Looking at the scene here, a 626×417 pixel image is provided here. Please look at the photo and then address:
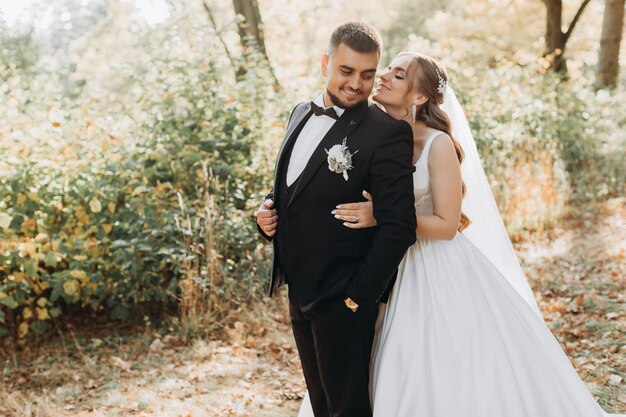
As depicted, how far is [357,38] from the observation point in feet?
8.55

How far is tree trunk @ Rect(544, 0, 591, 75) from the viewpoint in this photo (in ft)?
44.5

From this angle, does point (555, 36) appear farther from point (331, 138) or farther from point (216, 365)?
point (331, 138)

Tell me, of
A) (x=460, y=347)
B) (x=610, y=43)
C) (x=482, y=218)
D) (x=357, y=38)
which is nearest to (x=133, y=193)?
(x=482, y=218)

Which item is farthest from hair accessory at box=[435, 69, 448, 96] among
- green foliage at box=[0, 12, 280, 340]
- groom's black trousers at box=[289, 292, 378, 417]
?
green foliage at box=[0, 12, 280, 340]

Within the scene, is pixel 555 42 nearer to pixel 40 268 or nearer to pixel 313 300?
pixel 40 268

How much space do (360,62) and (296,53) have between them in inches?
599

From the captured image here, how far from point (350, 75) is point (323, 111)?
0.75ft

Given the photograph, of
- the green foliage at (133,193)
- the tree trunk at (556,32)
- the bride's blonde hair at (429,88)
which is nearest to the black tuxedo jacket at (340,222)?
the bride's blonde hair at (429,88)

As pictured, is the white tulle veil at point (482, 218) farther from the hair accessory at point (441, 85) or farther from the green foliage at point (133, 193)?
the green foliage at point (133, 193)

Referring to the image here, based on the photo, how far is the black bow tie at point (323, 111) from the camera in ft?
9.07

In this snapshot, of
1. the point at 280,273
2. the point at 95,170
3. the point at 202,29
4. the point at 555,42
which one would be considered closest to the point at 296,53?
the point at 555,42

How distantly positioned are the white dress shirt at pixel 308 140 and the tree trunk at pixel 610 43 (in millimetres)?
11206

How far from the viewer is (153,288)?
5.59m

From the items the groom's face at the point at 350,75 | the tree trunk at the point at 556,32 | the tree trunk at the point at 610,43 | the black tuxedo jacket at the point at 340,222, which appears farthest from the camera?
the tree trunk at the point at 556,32
